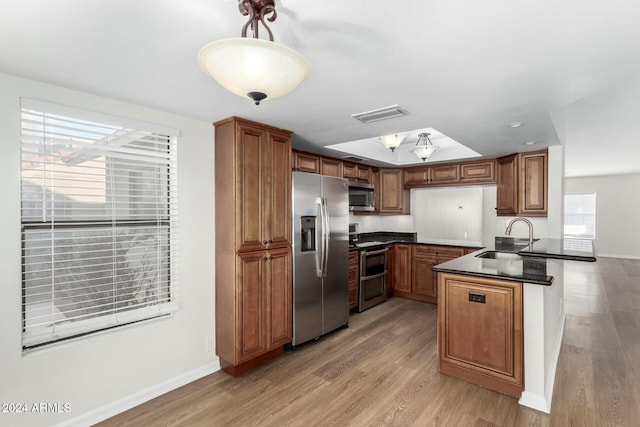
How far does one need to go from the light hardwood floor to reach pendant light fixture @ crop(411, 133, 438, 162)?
2.29 meters

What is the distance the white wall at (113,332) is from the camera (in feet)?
6.48

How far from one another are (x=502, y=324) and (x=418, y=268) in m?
2.57

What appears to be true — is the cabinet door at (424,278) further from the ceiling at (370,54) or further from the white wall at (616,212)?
the white wall at (616,212)

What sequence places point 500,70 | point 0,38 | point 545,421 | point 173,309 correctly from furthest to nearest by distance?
point 173,309, point 545,421, point 500,70, point 0,38

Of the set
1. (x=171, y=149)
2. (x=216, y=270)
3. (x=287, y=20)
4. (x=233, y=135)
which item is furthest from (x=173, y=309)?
(x=287, y=20)

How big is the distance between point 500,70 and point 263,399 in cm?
282

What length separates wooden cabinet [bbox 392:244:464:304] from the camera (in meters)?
4.91

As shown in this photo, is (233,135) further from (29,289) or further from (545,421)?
(545,421)

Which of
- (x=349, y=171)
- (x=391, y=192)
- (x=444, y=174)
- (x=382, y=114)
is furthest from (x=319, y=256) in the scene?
(x=444, y=174)

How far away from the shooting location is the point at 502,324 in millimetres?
2557

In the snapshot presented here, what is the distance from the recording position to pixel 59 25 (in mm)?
1444

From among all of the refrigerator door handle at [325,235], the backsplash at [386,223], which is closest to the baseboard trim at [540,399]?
the refrigerator door handle at [325,235]

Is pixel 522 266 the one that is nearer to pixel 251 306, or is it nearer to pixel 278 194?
pixel 278 194

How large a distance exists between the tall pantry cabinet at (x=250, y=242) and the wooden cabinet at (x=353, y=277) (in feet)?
4.65
